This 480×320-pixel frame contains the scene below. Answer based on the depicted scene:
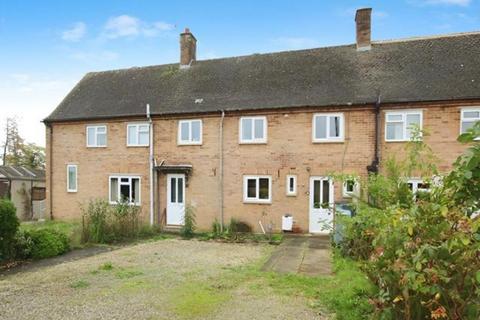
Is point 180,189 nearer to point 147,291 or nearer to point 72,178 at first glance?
point 72,178

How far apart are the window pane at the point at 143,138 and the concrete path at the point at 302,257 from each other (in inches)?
323

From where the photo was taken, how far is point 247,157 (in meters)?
14.8


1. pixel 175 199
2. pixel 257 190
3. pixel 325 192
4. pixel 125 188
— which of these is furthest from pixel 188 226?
pixel 325 192

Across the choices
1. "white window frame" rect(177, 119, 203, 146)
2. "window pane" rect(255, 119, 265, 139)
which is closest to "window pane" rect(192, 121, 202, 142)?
"white window frame" rect(177, 119, 203, 146)

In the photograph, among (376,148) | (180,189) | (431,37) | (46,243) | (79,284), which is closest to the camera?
(79,284)

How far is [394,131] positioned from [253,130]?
5600mm

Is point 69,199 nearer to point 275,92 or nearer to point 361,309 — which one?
point 275,92

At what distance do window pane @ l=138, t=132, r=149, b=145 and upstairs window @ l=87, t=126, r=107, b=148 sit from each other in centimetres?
203

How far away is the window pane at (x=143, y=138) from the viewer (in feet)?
53.6

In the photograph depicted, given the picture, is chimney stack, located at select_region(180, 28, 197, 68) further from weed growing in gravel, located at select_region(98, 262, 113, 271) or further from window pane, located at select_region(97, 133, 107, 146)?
weed growing in gravel, located at select_region(98, 262, 113, 271)

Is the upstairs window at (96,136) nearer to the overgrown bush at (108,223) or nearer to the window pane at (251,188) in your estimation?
the overgrown bush at (108,223)

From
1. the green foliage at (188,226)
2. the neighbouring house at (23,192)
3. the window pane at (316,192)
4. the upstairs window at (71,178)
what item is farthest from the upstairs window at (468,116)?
the neighbouring house at (23,192)

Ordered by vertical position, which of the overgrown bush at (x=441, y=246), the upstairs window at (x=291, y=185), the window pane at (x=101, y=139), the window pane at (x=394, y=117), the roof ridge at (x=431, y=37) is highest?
the roof ridge at (x=431, y=37)

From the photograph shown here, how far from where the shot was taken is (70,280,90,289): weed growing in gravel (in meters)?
6.98
